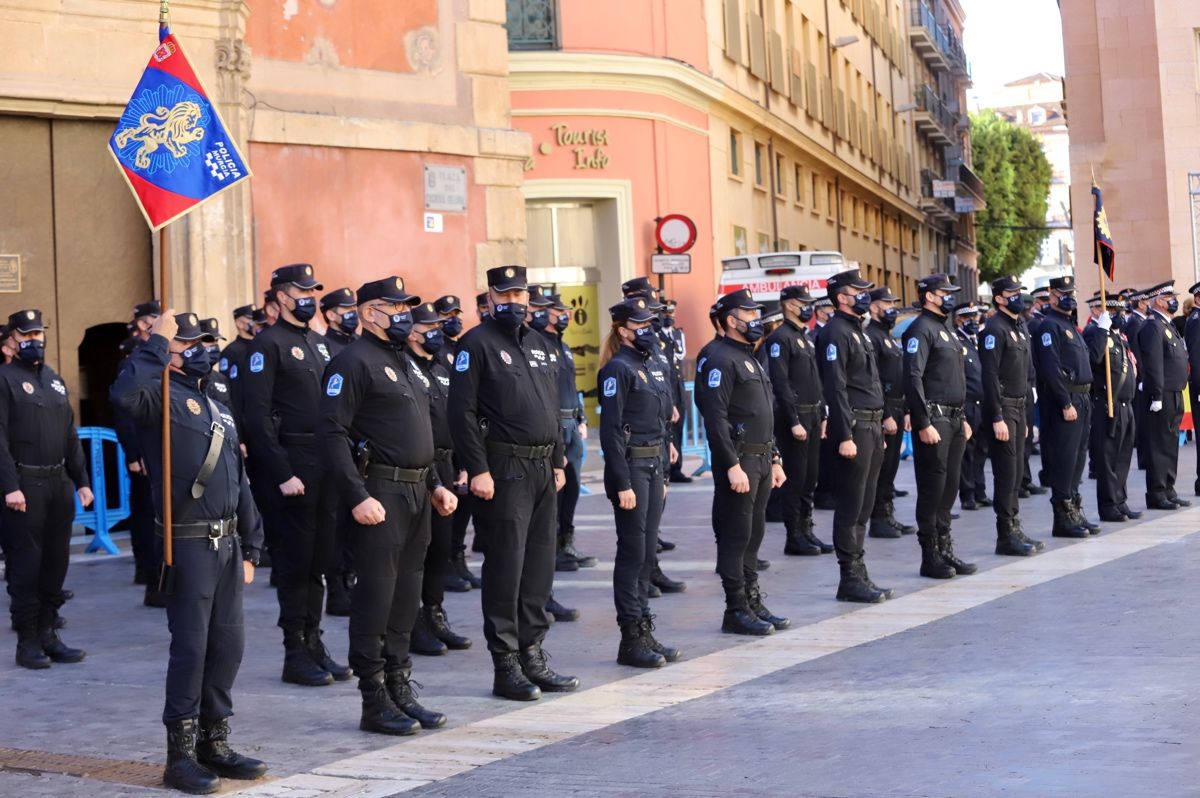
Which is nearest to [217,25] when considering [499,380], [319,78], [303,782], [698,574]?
[319,78]

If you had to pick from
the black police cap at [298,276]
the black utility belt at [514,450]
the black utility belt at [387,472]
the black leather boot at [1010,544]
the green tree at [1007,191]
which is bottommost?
the black leather boot at [1010,544]

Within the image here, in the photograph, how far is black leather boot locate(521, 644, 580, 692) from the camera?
8.63 meters

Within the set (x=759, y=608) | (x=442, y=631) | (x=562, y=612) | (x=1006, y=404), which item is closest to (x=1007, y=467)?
(x=1006, y=404)

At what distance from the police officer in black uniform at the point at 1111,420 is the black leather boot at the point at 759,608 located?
5700 mm

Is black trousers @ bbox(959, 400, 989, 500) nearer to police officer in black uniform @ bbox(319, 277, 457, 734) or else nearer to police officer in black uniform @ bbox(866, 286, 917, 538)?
police officer in black uniform @ bbox(866, 286, 917, 538)

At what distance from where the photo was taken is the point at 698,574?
1288 centimetres

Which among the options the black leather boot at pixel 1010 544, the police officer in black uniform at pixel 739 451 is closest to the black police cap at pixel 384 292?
the police officer in black uniform at pixel 739 451

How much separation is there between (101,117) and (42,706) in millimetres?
8783

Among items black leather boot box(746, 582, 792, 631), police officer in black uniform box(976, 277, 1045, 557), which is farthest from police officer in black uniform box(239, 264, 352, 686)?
police officer in black uniform box(976, 277, 1045, 557)

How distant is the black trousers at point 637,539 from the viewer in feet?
30.5

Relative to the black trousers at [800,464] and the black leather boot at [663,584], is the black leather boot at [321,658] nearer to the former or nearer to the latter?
the black leather boot at [663,584]

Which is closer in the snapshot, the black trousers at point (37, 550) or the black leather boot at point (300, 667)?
the black leather boot at point (300, 667)

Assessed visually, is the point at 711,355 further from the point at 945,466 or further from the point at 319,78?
the point at 319,78

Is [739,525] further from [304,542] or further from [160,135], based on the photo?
[160,135]
